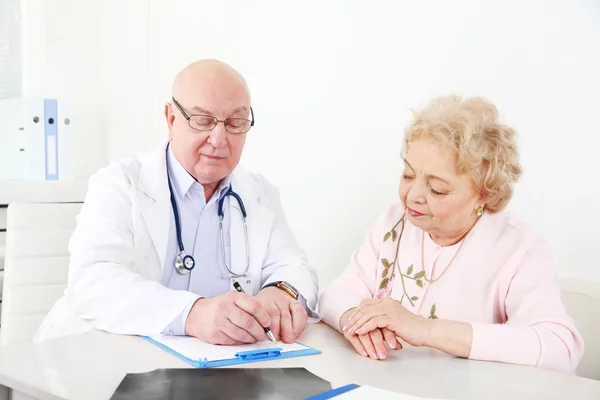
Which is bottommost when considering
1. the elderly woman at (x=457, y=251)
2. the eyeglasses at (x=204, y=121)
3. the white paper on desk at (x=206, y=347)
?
the white paper on desk at (x=206, y=347)

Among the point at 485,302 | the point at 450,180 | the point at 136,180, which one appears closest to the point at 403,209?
the point at 450,180

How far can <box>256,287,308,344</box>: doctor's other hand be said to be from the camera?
4.22 feet

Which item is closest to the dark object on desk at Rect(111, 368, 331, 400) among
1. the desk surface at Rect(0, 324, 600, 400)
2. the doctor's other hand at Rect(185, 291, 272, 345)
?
the desk surface at Rect(0, 324, 600, 400)

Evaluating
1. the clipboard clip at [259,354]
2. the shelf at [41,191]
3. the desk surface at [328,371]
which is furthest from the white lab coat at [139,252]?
the shelf at [41,191]

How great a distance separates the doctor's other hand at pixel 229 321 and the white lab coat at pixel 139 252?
6cm

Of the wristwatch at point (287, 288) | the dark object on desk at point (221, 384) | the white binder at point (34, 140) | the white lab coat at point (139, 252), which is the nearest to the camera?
the dark object on desk at point (221, 384)

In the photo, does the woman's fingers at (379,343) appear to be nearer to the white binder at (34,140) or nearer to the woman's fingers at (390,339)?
the woman's fingers at (390,339)

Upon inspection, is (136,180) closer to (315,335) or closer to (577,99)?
(315,335)

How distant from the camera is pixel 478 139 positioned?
1415 mm

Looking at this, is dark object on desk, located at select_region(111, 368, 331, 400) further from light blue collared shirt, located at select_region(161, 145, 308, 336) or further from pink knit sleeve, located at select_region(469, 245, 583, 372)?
light blue collared shirt, located at select_region(161, 145, 308, 336)

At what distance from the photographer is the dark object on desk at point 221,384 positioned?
90cm

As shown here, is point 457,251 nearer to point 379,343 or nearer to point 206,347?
point 379,343

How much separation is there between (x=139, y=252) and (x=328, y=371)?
710 mm

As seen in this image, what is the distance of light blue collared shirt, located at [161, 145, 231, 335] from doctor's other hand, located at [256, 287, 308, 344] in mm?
290
